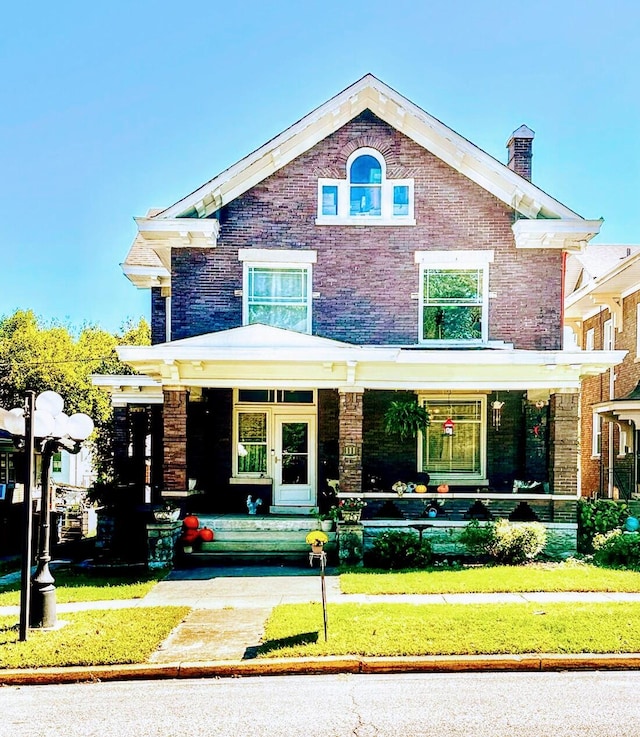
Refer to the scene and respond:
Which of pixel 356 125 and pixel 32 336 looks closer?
pixel 356 125

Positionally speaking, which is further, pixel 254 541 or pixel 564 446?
pixel 564 446

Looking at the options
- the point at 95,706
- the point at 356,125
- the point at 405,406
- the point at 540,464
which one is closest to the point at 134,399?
the point at 405,406

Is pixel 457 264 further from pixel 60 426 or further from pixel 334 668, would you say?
pixel 334 668

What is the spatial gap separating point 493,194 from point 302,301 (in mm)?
4705

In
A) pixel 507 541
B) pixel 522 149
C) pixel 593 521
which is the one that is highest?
pixel 522 149

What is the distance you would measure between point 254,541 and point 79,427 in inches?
223

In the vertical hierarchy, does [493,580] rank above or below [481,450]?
below

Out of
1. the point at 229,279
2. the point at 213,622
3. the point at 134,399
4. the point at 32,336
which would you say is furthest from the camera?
the point at 32,336

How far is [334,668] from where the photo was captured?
8.33m

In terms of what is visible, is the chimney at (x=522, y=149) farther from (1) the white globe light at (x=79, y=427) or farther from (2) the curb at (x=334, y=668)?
(2) the curb at (x=334, y=668)

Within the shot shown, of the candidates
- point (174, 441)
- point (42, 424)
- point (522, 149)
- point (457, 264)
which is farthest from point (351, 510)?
point (522, 149)

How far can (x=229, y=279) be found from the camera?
1725cm

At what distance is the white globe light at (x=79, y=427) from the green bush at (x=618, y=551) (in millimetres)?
8929

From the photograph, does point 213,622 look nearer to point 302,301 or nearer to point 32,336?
point 302,301
